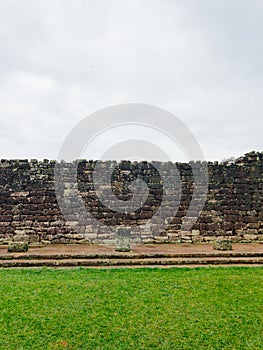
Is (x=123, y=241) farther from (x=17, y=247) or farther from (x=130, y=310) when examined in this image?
(x=130, y=310)

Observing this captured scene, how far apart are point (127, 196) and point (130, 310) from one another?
22.1 ft

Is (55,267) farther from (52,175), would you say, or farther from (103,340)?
(52,175)

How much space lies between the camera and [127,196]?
11.4 m

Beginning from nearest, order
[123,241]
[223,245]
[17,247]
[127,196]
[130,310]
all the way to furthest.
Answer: [130,310]
[17,247]
[123,241]
[223,245]
[127,196]

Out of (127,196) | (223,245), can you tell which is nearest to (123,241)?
(223,245)

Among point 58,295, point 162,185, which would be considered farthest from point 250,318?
point 162,185

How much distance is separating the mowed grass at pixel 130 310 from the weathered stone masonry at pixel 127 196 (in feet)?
14.7

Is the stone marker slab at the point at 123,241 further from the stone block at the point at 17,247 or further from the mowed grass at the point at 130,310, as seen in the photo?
the mowed grass at the point at 130,310

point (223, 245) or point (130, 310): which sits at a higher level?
point (223, 245)

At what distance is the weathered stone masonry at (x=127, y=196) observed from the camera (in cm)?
1092

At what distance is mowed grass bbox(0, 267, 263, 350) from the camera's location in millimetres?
3946

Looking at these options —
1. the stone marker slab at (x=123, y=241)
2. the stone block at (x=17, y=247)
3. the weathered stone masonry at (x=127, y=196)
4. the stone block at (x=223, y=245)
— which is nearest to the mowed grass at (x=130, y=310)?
the stone block at (x=17, y=247)

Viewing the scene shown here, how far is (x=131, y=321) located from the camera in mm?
4363

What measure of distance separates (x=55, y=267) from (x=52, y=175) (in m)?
4.47
